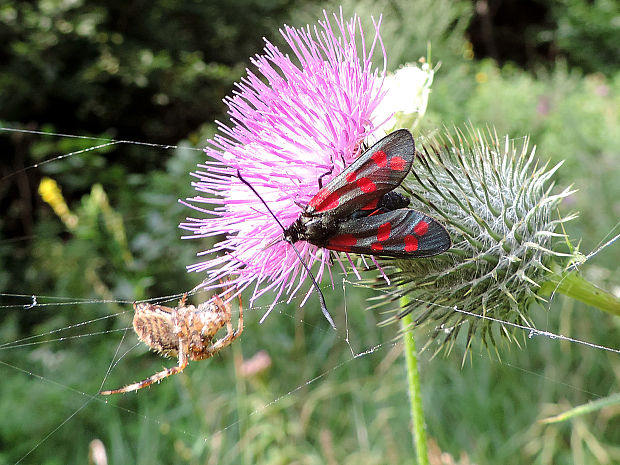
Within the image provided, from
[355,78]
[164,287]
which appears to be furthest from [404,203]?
[164,287]

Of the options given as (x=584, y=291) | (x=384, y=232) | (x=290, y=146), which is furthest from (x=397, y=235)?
(x=584, y=291)

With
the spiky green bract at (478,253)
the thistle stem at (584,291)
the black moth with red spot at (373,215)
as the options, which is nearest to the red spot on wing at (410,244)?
the black moth with red spot at (373,215)

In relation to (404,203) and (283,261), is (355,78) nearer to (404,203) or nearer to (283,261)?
(404,203)

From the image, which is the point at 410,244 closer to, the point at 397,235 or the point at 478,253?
the point at 397,235

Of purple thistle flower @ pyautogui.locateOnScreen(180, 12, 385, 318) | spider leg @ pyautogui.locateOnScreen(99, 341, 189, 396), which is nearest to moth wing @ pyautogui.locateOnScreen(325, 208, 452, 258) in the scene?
purple thistle flower @ pyautogui.locateOnScreen(180, 12, 385, 318)

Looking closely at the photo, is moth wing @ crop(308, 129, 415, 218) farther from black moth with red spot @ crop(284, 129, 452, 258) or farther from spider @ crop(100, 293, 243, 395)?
spider @ crop(100, 293, 243, 395)
